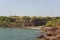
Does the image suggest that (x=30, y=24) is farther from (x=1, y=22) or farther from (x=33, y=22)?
(x=1, y=22)

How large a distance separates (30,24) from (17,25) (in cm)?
852

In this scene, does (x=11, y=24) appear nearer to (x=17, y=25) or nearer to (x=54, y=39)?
(x=17, y=25)

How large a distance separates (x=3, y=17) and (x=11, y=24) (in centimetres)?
1608

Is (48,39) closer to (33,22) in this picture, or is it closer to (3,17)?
(33,22)

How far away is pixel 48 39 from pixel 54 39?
244 cm

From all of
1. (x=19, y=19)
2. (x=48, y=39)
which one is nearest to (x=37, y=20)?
(x=19, y=19)

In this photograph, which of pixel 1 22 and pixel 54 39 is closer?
pixel 54 39

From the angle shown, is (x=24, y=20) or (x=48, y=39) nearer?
(x=48, y=39)

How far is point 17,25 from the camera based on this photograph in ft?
435

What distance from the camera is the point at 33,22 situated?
137 meters

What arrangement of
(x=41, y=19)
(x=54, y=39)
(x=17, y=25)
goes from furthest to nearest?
(x=41, y=19) → (x=17, y=25) → (x=54, y=39)

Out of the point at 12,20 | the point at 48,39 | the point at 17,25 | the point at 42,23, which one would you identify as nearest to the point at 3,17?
the point at 12,20

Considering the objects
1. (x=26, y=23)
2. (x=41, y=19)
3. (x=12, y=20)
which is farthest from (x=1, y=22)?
(x=41, y=19)

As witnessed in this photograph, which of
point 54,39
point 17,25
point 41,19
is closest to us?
point 54,39
